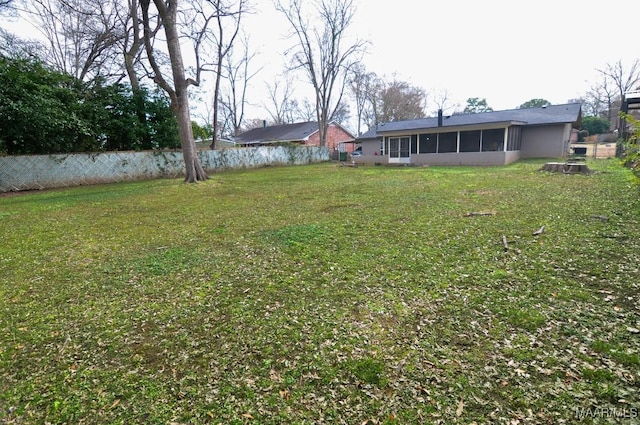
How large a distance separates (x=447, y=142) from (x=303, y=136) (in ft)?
55.3

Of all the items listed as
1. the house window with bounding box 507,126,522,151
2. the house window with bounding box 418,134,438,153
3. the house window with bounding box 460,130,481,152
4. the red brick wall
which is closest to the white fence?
the house window with bounding box 418,134,438,153

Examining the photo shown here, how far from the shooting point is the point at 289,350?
2.19 meters

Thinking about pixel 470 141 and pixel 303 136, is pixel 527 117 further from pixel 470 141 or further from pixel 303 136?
pixel 303 136

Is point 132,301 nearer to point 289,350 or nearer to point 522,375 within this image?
point 289,350

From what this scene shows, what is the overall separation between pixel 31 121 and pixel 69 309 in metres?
12.5

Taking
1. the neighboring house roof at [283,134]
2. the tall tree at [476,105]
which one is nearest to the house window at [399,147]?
the neighboring house roof at [283,134]

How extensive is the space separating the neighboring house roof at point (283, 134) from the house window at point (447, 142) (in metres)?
16.0

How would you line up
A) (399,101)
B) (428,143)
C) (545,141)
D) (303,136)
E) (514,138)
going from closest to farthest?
1. (514,138)
2. (545,141)
3. (428,143)
4. (303,136)
5. (399,101)

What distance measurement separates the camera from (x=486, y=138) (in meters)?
16.1

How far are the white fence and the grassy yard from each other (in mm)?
9523

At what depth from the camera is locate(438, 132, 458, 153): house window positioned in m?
17.1

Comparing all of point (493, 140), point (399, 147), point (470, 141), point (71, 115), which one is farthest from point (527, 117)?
point (71, 115)

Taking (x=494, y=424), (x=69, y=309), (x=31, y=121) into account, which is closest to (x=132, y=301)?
(x=69, y=309)

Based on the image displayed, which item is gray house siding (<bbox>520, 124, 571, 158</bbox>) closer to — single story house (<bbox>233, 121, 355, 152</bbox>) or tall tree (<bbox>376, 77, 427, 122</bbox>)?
single story house (<bbox>233, 121, 355, 152</bbox>)
